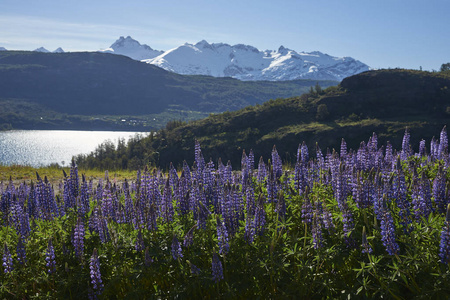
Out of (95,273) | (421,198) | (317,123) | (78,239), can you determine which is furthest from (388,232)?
(317,123)

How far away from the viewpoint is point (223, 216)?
20.8 ft

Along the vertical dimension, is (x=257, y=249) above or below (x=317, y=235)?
below

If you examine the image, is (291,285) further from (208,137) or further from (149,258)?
(208,137)

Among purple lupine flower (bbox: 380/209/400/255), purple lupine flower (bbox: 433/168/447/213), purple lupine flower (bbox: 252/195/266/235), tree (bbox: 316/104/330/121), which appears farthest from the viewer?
tree (bbox: 316/104/330/121)

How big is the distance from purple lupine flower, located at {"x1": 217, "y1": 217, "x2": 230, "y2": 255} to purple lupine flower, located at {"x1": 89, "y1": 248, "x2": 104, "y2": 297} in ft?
5.96

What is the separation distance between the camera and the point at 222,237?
5.52 meters

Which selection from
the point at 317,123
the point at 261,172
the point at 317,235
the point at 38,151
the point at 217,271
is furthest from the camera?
the point at 38,151

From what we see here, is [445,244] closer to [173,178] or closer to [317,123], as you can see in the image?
[173,178]

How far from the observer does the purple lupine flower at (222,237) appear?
5449mm

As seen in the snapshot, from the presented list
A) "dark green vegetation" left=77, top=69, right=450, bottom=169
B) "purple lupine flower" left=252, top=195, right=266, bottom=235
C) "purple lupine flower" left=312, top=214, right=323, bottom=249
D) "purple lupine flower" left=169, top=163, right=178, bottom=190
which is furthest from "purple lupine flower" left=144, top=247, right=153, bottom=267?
"dark green vegetation" left=77, top=69, right=450, bottom=169

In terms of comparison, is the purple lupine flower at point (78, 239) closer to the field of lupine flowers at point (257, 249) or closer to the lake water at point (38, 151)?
the field of lupine flowers at point (257, 249)

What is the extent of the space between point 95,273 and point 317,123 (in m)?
45.7

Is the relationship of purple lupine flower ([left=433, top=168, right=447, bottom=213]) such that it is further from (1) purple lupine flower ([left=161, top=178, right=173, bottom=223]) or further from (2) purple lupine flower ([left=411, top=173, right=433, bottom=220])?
(1) purple lupine flower ([left=161, top=178, right=173, bottom=223])

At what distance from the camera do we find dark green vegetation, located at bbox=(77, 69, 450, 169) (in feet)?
144
